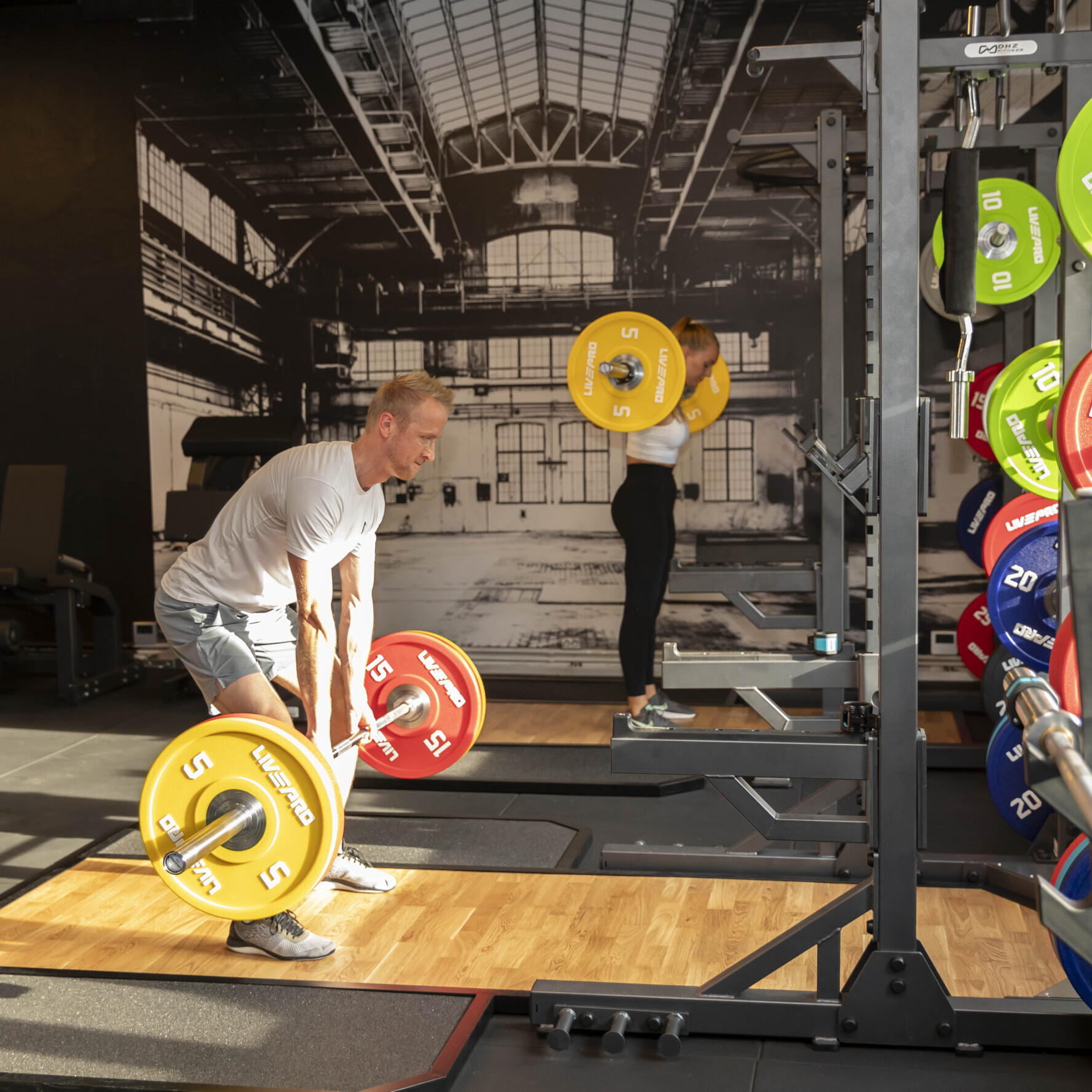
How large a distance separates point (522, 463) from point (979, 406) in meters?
2.39

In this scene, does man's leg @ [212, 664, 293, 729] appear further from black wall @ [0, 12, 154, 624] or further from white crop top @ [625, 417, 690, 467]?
black wall @ [0, 12, 154, 624]

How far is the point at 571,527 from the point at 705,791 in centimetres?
222

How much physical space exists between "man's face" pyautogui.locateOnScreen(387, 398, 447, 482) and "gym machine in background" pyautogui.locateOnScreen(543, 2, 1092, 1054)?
0.82 meters

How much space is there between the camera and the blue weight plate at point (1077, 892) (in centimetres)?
166

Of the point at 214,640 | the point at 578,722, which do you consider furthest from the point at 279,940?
the point at 578,722

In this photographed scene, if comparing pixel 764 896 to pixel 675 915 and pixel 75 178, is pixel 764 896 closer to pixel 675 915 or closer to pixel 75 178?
pixel 675 915

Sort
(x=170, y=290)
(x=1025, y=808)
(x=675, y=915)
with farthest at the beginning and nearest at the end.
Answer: (x=170, y=290) → (x=1025, y=808) → (x=675, y=915)

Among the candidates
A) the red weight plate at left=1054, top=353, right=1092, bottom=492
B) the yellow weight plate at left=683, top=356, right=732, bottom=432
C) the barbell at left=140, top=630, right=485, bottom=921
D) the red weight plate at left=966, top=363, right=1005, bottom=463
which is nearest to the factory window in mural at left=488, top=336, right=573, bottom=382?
the yellow weight plate at left=683, top=356, right=732, bottom=432

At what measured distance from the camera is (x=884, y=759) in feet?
6.91

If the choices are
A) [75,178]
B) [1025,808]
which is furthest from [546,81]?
[1025,808]

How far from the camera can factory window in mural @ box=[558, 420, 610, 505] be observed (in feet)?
19.1

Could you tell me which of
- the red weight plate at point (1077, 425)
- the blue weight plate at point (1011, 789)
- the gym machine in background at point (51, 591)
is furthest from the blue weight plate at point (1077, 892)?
the gym machine in background at point (51, 591)

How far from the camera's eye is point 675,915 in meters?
2.80

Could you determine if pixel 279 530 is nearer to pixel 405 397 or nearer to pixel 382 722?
pixel 405 397
